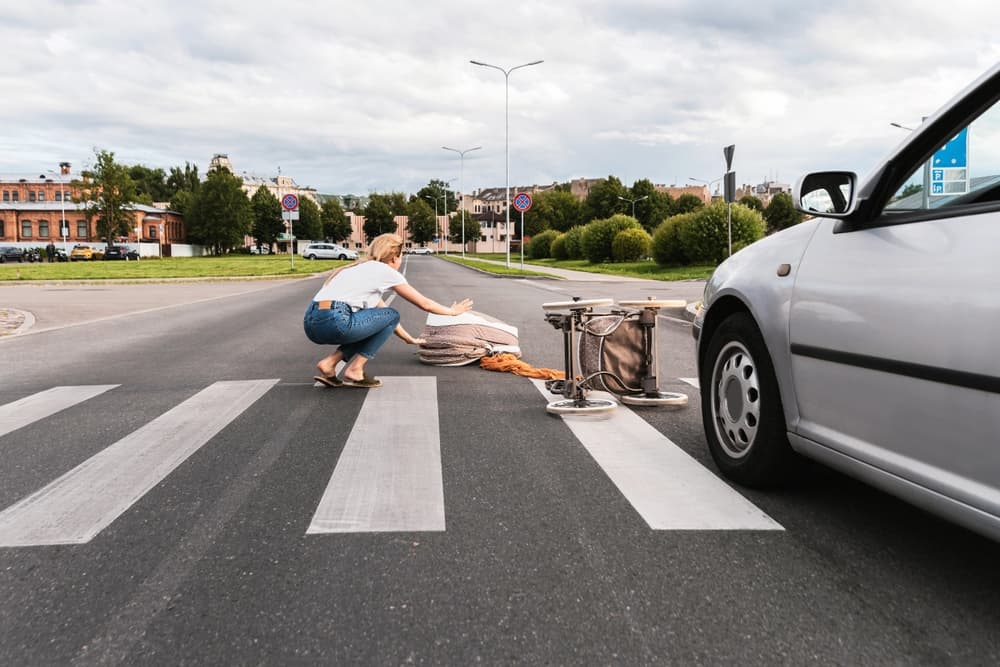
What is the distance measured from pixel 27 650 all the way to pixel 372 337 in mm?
4616

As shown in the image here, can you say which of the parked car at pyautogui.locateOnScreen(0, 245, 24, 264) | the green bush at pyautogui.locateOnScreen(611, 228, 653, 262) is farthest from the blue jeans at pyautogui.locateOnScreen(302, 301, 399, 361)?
the parked car at pyautogui.locateOnScreen(0, 245, 24, 264)

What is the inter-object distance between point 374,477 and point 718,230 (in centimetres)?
2731

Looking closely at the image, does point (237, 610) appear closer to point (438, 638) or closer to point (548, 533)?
point (438, 638)

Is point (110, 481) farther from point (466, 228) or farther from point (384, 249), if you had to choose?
point (466, 228)

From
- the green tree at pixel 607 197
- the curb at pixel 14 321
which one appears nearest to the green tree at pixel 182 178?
the green tree at pixel 607 197

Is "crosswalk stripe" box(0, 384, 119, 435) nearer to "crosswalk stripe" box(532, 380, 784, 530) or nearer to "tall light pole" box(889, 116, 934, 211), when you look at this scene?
"crosswalk stripe" box(532, 380, 784, 530)

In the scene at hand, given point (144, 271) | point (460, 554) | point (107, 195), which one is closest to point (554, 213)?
point (107, 195)

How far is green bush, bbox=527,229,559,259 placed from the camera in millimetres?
59944

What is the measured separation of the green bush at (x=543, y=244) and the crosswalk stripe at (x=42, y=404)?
5319 centimetres

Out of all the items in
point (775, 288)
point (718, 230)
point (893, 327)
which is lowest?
point (893, 327)

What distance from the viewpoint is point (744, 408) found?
3.70m

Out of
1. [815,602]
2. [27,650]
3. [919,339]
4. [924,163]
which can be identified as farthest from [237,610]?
[924,163]

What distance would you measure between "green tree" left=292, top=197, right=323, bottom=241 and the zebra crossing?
109 metres

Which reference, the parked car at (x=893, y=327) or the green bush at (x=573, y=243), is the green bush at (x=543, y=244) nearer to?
the green bush at (x=573, y=243)
